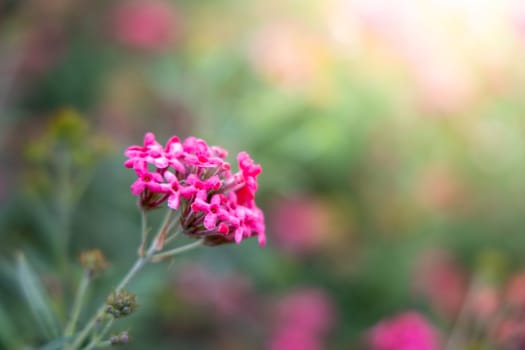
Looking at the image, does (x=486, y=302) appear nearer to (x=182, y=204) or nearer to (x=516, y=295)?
(x=516, y=295)

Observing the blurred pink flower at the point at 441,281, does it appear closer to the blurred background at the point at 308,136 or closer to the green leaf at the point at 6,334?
the blurred background at the point at 308,136

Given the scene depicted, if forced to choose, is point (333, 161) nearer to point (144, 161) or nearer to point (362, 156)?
point (362, 156)

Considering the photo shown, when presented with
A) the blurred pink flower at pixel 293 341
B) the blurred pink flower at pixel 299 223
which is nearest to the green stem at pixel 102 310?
the blurred pink flower at pixel 293 341

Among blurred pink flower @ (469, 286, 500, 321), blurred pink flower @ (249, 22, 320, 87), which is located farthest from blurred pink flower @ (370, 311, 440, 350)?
blurred pink flower @ (249, 22, 320, 87)

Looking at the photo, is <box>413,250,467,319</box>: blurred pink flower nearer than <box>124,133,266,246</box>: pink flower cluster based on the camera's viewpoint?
No

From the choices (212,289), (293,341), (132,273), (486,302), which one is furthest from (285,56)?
(132,273)

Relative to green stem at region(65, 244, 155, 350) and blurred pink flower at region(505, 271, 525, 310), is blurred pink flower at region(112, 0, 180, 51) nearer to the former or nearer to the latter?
blurred pink flower at region(505, 271, 525, 310)

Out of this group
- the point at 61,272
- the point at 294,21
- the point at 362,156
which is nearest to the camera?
the point at 61,272

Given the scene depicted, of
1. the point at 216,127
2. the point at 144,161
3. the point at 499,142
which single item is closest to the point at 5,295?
the point at 216,127
